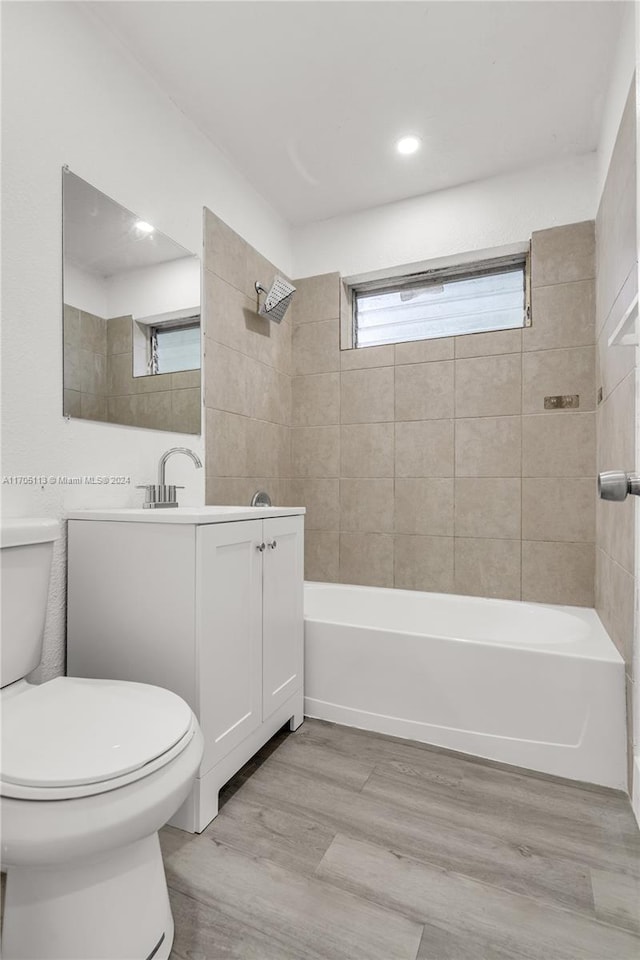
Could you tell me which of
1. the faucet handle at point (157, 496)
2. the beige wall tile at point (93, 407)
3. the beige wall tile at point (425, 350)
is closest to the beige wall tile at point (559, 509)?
the beige wall tile at point (425, 350)

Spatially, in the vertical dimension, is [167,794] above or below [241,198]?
below

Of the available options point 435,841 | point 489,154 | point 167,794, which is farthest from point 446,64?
point 435,841

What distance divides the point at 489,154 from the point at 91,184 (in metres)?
1.81

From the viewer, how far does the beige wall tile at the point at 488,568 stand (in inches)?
97.7

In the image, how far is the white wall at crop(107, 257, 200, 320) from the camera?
69.1 inches

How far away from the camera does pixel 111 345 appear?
1.73 metres

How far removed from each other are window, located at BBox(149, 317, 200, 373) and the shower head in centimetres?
52

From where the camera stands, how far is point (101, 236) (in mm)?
1680

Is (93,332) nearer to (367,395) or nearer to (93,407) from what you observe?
(93,407)

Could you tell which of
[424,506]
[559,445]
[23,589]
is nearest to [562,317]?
[559,445]

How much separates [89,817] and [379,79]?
8.10 feet

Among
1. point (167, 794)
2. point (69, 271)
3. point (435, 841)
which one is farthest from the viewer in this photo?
point (69, 271)

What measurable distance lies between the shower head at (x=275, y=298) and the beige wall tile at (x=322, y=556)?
1.26 m

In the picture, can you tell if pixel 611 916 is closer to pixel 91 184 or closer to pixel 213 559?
pixel 213 559
